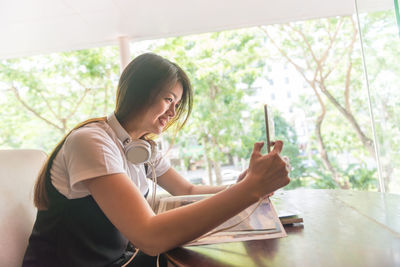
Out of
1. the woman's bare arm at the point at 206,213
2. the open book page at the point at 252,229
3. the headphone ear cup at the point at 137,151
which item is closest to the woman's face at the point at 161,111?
the headphone ear cup at the point at 137,151

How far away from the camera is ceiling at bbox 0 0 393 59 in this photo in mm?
2561

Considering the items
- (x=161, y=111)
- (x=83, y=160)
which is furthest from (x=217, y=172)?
(x=83, y=160)

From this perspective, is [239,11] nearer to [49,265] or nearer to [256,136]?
[256,136]

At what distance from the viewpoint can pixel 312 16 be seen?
3.12 m

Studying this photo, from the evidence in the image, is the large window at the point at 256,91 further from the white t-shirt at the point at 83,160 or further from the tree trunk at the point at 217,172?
the white t-shirt at the point at 83,160

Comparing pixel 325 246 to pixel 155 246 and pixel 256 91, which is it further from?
pixel 256 91

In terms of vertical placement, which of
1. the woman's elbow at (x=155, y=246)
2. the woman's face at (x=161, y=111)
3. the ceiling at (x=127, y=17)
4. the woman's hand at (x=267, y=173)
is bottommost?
the woman's elbow at (x=155, y=246)

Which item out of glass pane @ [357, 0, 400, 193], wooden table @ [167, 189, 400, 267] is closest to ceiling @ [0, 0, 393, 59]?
glass pane @ [357, 0, 400, 193]

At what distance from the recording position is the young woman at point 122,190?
68cm

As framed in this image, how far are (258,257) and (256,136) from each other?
399 centimetres

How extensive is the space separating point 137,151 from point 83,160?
0.71 feet

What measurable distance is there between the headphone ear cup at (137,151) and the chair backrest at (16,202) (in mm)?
368

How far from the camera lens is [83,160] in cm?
78

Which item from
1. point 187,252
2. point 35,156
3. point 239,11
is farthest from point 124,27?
point 187,252
